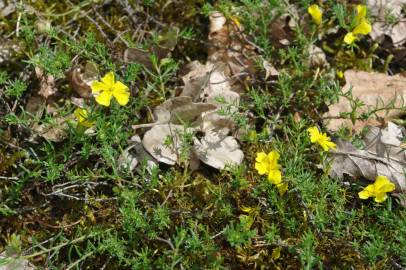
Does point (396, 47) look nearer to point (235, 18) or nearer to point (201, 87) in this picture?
point (235, 18)

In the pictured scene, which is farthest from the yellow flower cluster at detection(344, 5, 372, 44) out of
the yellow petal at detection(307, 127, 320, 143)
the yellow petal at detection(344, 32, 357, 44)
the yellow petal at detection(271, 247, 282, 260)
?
the yellow petal at detection(271, 247, 282, 260)

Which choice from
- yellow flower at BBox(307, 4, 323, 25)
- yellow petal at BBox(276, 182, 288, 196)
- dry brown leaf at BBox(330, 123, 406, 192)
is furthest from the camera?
yellow flower at BBox(307, 4, 323, 25)

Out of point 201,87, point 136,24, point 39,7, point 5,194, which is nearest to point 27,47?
point 39,7

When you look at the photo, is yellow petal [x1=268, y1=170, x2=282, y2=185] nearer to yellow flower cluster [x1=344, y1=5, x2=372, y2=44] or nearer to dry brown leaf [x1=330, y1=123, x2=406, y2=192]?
dry brown leaf [x1=330, y1=123, x2=406, y2=192]

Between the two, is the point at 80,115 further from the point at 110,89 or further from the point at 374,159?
the point at 374,159

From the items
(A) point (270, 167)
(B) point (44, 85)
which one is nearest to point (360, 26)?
(A) point (270, 167)

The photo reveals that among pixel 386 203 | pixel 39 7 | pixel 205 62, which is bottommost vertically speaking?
pixel 386 203
